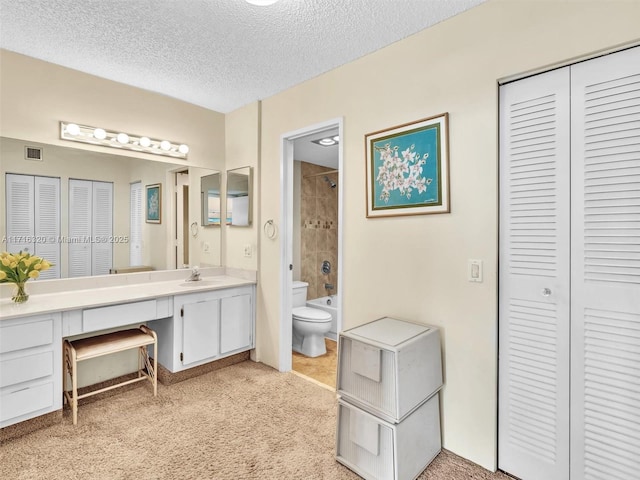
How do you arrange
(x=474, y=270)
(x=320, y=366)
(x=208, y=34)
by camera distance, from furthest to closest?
(x=320, y=366) < (x=208, y=34) < (x=474, y=270)

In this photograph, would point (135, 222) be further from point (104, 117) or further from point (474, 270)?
point (474, 270)

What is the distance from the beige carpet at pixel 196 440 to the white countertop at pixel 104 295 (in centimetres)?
74

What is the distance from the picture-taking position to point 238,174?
3189mm

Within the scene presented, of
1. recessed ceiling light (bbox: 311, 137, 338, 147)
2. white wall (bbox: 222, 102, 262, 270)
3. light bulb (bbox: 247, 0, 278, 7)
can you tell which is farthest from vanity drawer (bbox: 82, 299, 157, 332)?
recessed ceiling light (bbox: 311, 137, 338, 147)

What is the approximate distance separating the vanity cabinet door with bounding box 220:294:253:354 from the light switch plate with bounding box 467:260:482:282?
1944mm

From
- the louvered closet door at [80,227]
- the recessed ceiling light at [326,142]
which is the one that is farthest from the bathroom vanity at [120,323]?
the recessed ceiling light at [326,142]

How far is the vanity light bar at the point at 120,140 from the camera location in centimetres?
241

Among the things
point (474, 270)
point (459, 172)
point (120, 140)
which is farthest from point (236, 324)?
point (459, 172)

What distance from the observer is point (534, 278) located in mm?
1609

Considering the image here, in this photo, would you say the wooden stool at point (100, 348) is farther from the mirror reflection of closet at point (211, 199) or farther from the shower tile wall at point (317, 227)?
the shower tile wall at point (317, 227)

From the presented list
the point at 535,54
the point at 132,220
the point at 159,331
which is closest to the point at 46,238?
the point at 132,220

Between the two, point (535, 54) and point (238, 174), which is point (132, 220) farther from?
point (535, 54)

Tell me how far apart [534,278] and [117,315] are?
2.50 meters

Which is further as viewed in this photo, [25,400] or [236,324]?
[236,324]
